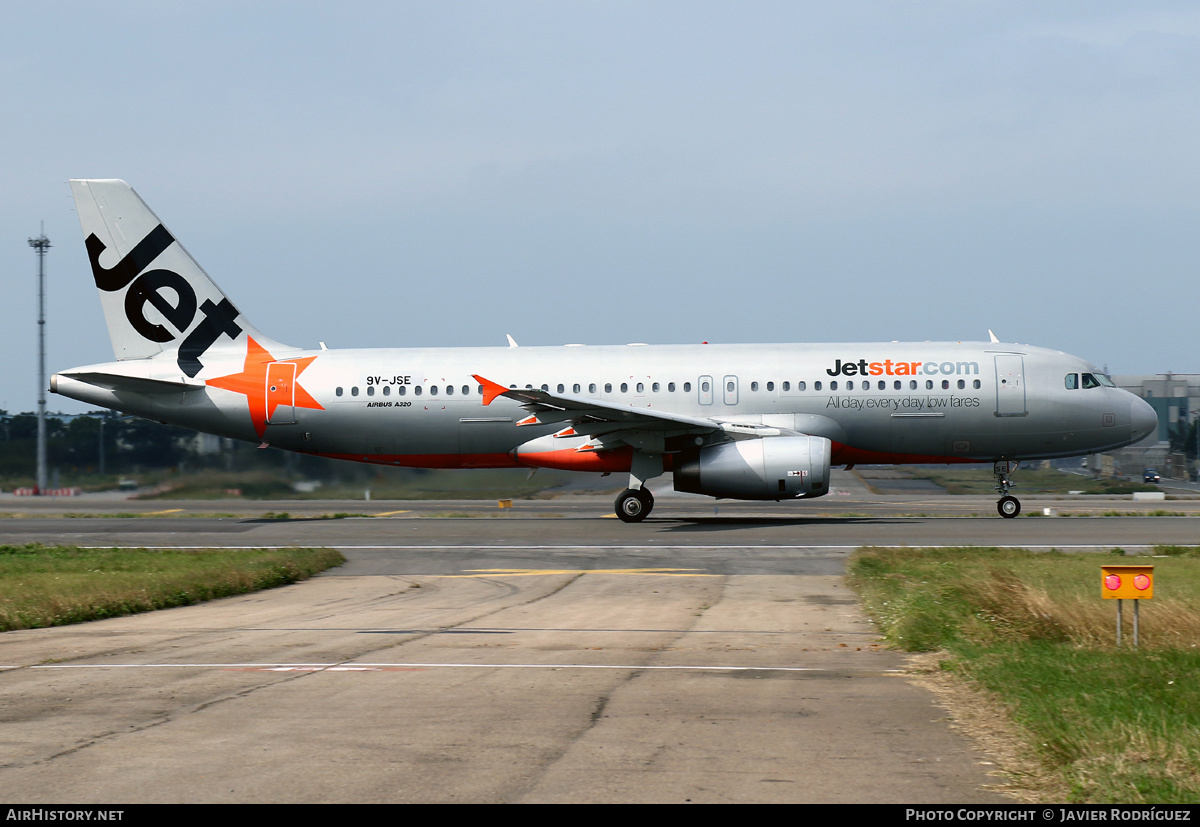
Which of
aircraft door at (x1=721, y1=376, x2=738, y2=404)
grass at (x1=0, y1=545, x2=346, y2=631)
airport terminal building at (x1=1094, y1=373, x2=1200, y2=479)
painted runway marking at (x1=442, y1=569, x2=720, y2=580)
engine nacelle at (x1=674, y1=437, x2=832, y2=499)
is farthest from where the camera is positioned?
airport terminal building at (x1=1094, y1=373, x2=1200, y2=479)

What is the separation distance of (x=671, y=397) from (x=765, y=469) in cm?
390

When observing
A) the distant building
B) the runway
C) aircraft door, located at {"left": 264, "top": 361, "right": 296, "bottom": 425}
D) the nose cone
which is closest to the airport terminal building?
the distant building

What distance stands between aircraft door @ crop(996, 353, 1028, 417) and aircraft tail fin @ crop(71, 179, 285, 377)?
827 inches

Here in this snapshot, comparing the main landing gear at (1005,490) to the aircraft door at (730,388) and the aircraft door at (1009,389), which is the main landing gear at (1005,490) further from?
the aircraft door at (730,388)

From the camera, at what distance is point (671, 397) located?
95.3 ft

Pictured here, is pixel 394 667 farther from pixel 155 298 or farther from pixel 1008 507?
pixel 155 298

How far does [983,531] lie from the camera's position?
82.2ft

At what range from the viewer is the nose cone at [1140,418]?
29172 millimetres

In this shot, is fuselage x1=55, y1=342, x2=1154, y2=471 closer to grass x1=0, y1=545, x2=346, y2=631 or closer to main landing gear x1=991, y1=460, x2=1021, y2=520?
main landing gear x1=991, y1=460, x2=1021, y2=520

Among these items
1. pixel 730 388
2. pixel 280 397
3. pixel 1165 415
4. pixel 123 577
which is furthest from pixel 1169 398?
pixel 123 577

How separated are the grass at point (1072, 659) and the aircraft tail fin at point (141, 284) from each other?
68.7ft

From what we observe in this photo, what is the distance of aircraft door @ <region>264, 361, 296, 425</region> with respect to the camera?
98.8ft
